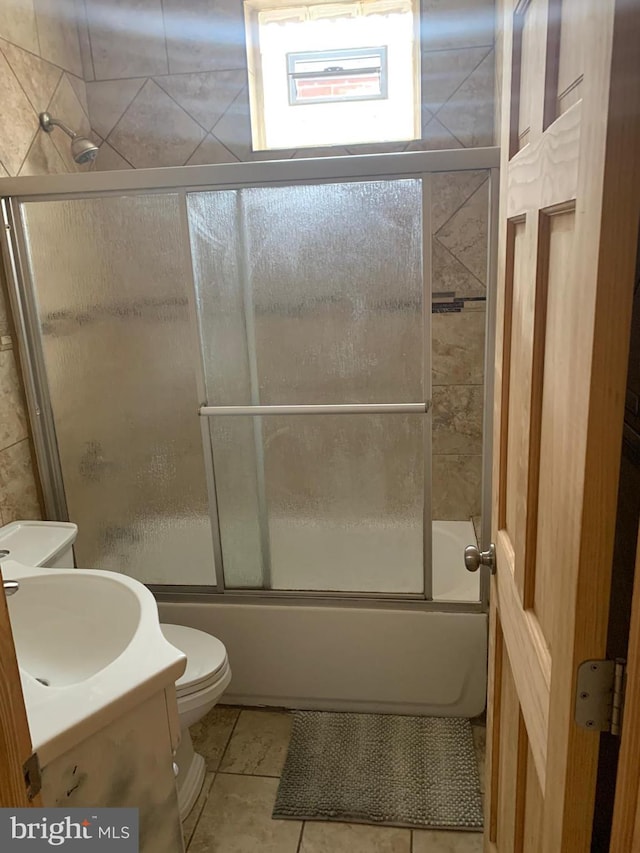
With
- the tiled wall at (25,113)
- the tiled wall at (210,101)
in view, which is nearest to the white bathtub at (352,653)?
the tiled wall at (25,113)

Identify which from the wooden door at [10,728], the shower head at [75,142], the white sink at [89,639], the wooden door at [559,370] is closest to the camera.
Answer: the wooden door at [559,370]

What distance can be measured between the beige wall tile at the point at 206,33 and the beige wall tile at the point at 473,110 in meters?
0.84

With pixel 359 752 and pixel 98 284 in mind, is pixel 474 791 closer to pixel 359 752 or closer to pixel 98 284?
pixel 359 752

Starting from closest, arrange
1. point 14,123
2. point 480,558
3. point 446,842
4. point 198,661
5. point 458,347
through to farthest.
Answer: point 480,558
point 446,842
point 198,661
point 14,123
point 458,347

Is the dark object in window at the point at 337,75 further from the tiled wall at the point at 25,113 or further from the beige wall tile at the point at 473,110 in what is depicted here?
the tiled wall at the point at 25,113

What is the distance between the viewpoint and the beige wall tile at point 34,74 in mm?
2102

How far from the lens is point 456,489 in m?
2.77

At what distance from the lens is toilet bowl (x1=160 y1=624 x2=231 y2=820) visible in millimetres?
1664

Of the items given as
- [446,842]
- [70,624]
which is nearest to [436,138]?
[70,624]

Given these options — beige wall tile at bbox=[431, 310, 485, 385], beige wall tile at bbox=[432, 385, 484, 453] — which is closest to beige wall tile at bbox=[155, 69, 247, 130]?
beige wall tile at bbox=[431, 310, 485, 385]

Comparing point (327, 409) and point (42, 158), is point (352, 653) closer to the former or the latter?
point (327, 409)

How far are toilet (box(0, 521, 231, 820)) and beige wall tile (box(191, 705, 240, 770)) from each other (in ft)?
0.25

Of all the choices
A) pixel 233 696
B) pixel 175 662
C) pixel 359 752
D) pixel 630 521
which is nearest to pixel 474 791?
pixel 359 752

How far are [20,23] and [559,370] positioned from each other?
2.34 m
